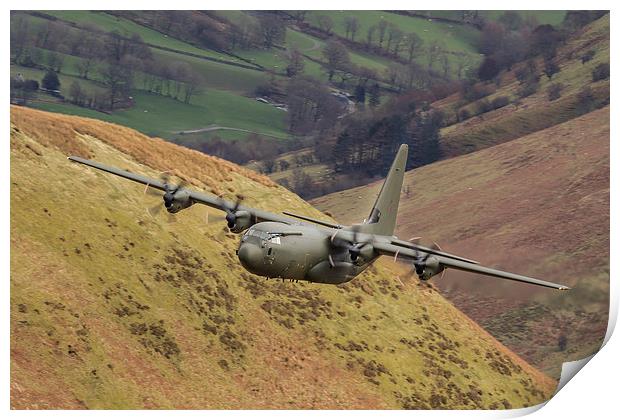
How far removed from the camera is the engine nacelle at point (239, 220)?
6544 cm

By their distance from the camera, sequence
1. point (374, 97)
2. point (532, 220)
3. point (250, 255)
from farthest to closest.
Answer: point (374, 97) → point (532, 220) → point (250, 255)

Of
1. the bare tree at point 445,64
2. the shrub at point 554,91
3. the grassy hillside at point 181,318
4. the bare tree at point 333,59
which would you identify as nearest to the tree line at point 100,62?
the bare tree at point 333,59

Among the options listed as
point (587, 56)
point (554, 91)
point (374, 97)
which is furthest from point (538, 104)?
point (374, 97)

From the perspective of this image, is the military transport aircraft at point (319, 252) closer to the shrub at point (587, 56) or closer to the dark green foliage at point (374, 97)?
the dark green foliage at point (374, 97)

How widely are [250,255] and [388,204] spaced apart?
1816 centimetres

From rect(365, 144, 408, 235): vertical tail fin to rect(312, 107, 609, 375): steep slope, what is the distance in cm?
1165

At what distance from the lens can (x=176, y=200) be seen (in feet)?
219

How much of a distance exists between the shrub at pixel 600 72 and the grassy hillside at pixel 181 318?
91470mm

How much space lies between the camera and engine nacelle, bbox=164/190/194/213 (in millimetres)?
66750

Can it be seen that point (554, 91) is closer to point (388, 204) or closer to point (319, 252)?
point (388, 204)

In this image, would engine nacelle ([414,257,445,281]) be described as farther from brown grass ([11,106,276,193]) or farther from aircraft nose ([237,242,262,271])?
brown grass ([11,106,276,193])

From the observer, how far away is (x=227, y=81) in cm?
19100

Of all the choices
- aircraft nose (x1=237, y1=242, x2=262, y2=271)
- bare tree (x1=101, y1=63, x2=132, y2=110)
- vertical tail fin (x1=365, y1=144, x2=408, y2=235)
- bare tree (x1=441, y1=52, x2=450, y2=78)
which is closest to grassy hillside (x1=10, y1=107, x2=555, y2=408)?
vertical tail fin (x1=365, y1=144, x2=408, y2=235)
